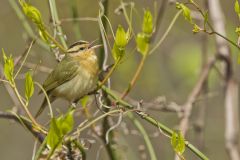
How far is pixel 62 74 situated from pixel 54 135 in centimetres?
175

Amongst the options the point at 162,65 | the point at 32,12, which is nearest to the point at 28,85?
the point at 32,12

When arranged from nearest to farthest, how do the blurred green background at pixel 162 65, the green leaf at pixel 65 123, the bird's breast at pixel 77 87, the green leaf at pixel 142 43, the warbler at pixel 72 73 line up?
the green leaf at pixel 65 123 → the green leaf at pixel 142 43 → the bird's breast at pixel 77 87 → the warbler at pixel 72 73 → the blurred green background at pixel 162 65

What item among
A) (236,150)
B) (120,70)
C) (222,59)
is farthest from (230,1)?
(236,150)

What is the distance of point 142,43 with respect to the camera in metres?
2.44

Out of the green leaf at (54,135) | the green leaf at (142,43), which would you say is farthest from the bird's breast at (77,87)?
the green leaf at (54,135)

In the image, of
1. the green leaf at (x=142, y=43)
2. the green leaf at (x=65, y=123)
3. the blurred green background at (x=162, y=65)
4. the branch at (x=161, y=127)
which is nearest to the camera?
the green leaf at (x=65, y=123)

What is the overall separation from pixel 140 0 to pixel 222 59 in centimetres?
197

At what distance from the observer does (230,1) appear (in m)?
6.82

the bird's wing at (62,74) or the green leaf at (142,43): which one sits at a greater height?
the green leaf at (142,43)

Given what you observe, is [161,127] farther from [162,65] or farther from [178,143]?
[162,65]

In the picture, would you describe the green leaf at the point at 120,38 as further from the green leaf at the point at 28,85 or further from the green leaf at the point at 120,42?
the green leaf at the point at 28,85

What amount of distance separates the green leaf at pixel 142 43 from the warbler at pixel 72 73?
0.87 meters

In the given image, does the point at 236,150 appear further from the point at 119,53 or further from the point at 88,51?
the point at 119,53

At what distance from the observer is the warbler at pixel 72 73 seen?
3.42 metres
